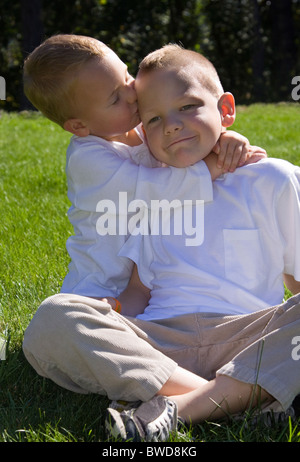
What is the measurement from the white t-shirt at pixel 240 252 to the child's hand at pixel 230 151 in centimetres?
5

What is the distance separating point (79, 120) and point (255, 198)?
0.70m

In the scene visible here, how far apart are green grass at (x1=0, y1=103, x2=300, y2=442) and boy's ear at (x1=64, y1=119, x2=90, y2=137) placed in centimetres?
82

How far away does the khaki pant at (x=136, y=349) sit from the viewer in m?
2.01

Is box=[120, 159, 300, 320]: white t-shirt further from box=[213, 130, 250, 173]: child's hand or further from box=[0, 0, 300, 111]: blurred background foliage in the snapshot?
box=[0, 0, 300, 111]: blurred background foliage

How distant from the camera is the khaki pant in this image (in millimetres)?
2006

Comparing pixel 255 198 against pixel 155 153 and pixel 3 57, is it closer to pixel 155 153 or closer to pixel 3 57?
pixel 155 153

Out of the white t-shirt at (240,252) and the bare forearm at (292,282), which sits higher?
the white t-shirt at (240,252)

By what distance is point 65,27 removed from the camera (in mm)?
16047

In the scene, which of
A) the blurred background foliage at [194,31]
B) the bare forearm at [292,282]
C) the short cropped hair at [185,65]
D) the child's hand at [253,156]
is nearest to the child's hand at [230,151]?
the child's hand at [253,156]

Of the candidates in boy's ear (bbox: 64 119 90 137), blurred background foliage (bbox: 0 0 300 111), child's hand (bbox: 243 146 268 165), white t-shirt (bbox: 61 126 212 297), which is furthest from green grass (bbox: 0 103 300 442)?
blurred background foliage (bbox: 0 0 300 111)

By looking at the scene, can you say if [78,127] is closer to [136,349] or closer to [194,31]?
[136,349]

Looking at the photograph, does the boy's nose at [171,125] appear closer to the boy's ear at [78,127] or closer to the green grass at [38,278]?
the boy's ear at [78,127]

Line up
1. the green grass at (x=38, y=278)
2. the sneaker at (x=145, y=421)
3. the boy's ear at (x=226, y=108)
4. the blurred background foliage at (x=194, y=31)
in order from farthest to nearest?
1. the blurred background foliage at (x=194, y=31)
2. the boy's ear at (x=226, y=108)
3. the green grass at (x=38, y=278)
4. the sneaker at (x=145, y=421)


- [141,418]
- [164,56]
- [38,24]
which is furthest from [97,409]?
[38,24]
